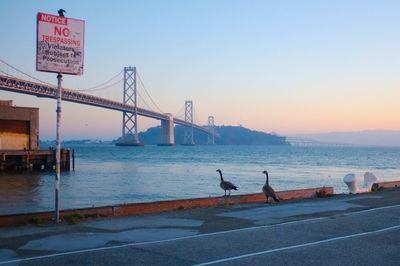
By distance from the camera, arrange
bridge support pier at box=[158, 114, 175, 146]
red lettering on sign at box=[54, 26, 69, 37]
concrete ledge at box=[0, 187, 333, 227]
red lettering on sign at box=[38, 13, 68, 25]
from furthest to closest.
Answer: bridge support pier at box=[158, 114, 175, 146], concrete ledge at box=[0, 187, 333, 227], red lettering on sign at box=[54, 26, 69, 37], red lettering on sign at box=[38, 13, 68, 25]

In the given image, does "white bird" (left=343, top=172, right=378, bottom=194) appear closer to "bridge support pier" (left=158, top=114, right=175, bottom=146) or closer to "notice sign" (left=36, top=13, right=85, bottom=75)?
"notice sign" (left=36, top=13, right=85, bottom=75)

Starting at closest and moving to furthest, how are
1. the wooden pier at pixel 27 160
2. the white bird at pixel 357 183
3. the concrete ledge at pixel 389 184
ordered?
the white bird at pixel 357 183 < the concrete ledge at pixel 389 184 < the wooden pier at pixel 27 160

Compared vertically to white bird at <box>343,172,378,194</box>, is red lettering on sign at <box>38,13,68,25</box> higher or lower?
higher

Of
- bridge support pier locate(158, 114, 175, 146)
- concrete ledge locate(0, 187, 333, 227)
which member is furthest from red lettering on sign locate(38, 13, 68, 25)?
bridge support pier locate(158, 114, 175, 146)

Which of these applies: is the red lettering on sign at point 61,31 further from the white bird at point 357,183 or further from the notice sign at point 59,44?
the white bird at point 357,183

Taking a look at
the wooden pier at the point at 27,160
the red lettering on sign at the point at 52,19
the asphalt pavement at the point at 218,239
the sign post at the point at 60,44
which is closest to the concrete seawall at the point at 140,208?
the asphalt pavement at the point at 218,239

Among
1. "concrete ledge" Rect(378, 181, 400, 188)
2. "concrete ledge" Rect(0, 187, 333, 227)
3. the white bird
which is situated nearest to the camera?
"concrete ledge" Rect(0, 187, 333, 227)

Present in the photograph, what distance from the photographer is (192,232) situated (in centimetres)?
801

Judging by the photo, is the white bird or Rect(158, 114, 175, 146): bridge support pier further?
Rect(158, 114, 175, 146): bridge support pier

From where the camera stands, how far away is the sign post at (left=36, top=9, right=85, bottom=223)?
8391mm

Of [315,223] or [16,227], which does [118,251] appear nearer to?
[16,227]

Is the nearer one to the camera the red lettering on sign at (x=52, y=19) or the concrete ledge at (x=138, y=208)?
the red lettering on sign at (x=52, y=19)

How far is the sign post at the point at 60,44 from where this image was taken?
27.5 ft

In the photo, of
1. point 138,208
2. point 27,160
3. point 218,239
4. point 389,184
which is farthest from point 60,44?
point 27,160
